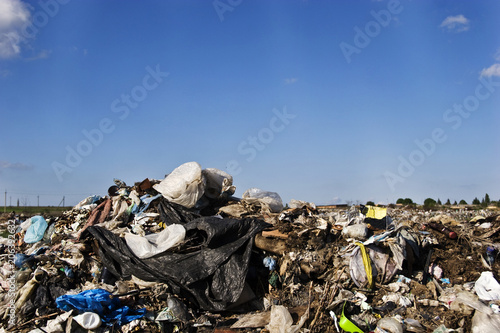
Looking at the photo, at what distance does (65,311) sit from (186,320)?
1.45 metres

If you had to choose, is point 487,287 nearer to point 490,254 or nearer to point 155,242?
point 490,254

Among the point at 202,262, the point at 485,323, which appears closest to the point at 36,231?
the point at 202,262

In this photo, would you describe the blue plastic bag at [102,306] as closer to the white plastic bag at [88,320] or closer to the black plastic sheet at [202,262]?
the white plastic bag at [88,320]

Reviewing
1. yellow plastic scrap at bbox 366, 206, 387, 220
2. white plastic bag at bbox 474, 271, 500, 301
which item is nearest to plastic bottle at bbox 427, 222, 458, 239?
yellow plastic scrap at bbox 366, 206, 387, 220

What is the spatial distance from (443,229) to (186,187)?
423 centimetres

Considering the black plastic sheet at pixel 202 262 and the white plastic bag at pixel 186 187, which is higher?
the white plastic bag at pixel 186 187

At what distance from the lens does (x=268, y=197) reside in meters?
7.26

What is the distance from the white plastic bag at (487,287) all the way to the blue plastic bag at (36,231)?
6.78 meters

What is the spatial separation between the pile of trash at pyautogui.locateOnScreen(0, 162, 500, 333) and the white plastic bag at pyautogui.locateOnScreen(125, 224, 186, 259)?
0.06ft

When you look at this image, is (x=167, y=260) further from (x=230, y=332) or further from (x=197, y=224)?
(x=230, y=332)

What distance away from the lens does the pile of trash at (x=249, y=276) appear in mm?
4664

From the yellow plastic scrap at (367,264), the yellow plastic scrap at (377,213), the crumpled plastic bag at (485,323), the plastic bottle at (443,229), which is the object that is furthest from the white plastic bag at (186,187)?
the crumpled plastic bag at (485,323)

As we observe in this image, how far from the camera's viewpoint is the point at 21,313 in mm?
5098

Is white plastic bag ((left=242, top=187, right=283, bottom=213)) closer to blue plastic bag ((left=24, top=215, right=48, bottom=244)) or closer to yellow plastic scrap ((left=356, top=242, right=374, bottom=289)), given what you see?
Answer: yellow plastic scrap ((left=356, top=242, right=374, bottom=289))
